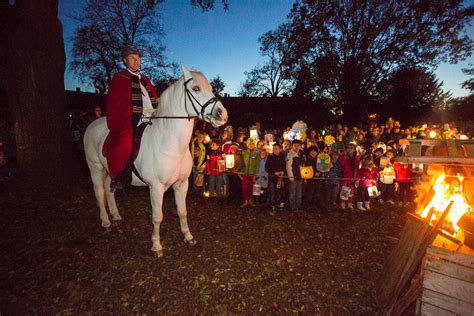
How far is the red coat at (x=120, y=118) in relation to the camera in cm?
471

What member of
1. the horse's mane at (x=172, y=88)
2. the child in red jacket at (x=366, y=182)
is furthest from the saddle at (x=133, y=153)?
the child in red jacket at (x=366, y=182)

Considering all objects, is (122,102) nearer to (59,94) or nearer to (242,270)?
(242,270)

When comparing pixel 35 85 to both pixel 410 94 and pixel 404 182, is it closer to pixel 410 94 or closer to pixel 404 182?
pixel 404 182

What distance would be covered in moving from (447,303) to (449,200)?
1.72 meters

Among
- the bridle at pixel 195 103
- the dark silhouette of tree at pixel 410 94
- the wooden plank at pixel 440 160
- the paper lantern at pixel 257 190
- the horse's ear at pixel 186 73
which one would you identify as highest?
the dark silhouette of tree at pixel 410 94

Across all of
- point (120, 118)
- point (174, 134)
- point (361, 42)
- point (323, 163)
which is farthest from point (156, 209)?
point (361, 42)

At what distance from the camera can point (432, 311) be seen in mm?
3076

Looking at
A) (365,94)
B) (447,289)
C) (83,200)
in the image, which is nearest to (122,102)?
(83,200)

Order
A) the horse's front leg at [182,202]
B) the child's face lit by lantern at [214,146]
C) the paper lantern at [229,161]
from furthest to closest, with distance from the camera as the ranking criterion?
the child's face lit by lantern at [214,146] < the paper lantern at [229,161] < the horse's front leg at [182,202]

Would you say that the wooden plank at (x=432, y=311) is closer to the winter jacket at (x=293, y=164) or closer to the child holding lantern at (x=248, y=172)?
the winter jacket at (x=293, y=164)

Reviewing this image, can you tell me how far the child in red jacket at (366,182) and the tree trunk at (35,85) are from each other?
9295mm

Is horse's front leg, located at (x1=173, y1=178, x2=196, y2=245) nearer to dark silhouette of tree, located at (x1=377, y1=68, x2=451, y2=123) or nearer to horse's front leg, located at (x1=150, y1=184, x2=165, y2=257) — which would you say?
horse's front leg, located at (x1=150, y1=184, x2=165, y2=257)

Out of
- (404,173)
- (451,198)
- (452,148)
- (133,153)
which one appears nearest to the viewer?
(452,148)

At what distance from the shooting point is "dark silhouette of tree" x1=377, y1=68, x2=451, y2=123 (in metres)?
26.3
